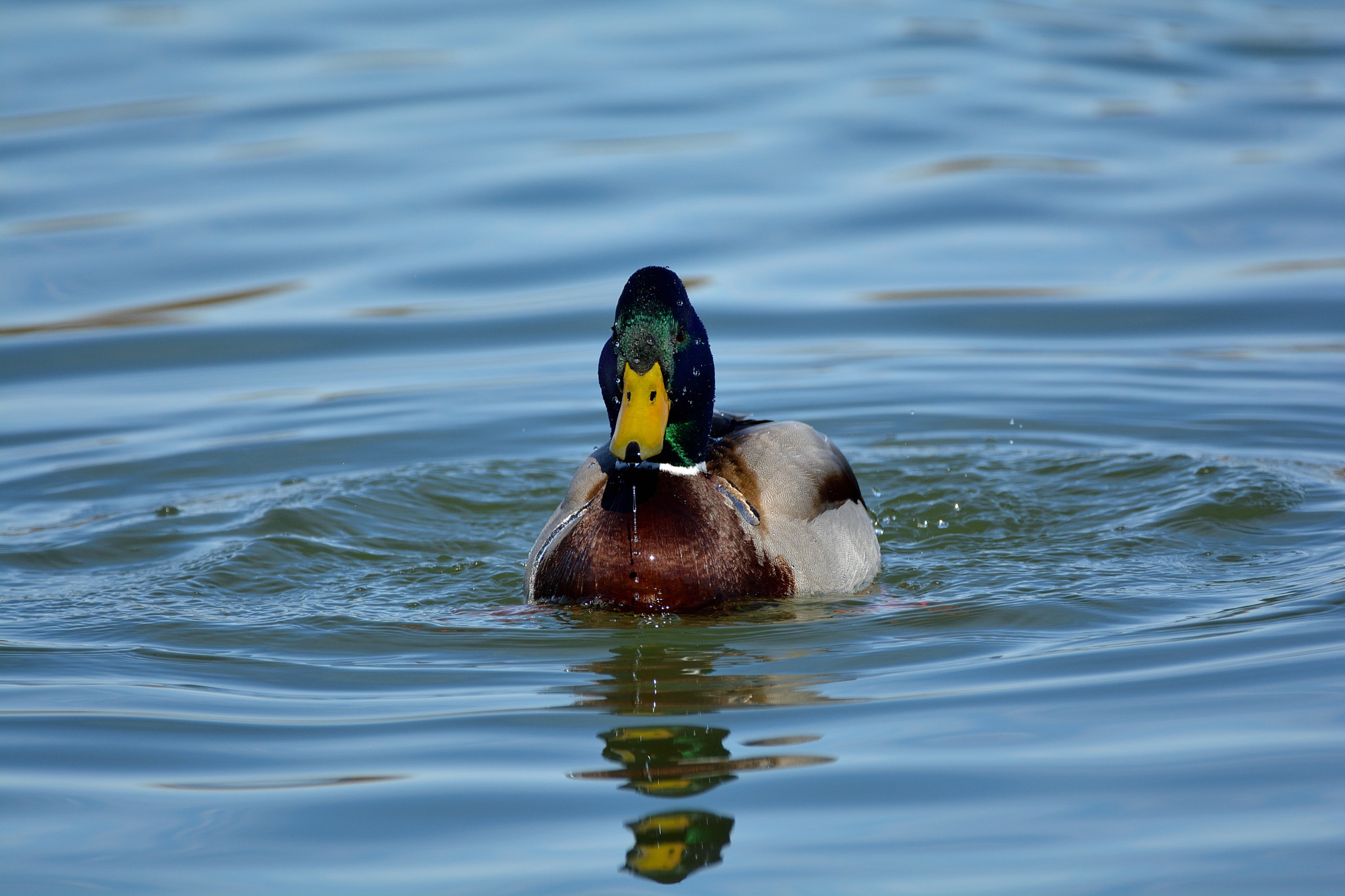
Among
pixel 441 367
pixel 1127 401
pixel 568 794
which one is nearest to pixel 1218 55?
pixel 1127 401

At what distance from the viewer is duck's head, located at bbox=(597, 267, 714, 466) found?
5.30 m

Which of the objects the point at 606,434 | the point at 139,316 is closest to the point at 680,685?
the point at 606,434

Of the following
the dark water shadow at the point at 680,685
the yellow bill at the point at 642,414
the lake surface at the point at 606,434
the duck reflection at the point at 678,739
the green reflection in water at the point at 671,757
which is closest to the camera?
the duck reflection at the point at 678,739

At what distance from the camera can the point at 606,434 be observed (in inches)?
335

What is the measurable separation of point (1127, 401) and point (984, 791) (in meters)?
4.92

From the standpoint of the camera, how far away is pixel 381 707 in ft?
15.6

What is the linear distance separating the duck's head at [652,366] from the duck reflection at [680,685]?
62 centimetres

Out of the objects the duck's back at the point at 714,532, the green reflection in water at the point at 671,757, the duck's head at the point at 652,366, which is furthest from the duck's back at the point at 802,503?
the green reflection in water at the point at 671,757

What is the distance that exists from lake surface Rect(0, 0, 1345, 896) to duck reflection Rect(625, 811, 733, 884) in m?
0.02

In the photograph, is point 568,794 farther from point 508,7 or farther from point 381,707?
point 508,7

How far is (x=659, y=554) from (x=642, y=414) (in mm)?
551

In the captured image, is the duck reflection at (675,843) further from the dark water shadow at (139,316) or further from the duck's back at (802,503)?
the dark water shadow at (139,316)

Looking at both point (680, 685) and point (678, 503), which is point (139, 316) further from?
point (680, 685)

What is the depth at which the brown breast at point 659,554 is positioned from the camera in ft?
18.5
